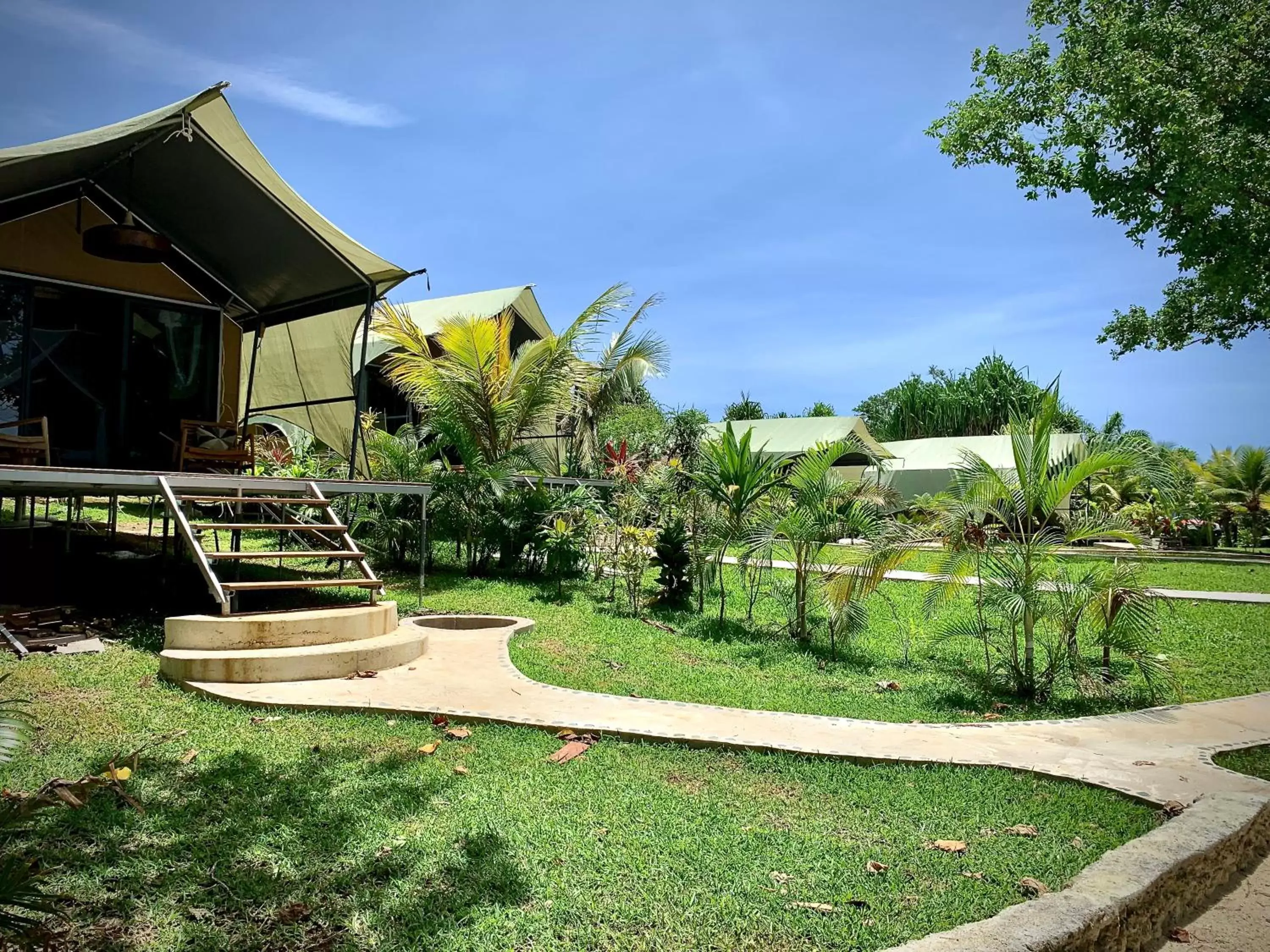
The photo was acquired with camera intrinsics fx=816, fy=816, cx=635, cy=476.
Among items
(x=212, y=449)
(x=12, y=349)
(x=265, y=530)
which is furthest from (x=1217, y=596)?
(x=12, y=349)

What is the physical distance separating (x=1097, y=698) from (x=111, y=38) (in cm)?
1209

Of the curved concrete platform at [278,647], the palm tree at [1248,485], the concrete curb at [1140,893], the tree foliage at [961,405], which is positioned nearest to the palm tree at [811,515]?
the curved concrete platform at [278,647]

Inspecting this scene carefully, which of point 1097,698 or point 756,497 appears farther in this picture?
point 756,497

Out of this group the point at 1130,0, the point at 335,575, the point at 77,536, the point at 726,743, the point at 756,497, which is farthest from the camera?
the point at 1130,0

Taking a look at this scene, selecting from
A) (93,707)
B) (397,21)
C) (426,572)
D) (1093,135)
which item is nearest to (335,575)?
(426,572)

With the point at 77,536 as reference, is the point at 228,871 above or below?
below

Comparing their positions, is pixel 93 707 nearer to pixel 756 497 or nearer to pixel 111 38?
pixel 756 497

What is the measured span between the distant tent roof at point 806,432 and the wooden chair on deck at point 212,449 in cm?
1923

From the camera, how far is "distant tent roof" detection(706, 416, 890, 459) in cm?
2842

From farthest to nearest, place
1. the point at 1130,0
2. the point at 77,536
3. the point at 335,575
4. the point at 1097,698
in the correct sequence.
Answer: the point at 1130,0, the point at 77,536, the point at 335,575, the point at 1097,698

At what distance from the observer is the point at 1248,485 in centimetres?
2188

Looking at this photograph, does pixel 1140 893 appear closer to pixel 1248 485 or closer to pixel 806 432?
pixel 1248 485

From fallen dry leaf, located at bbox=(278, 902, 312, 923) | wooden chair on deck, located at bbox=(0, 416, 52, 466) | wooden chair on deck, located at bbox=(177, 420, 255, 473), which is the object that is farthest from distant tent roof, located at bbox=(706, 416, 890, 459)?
fallen dry leaf, located at bbox=(278, 902, 312, 923)

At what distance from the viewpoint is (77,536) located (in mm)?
11383
